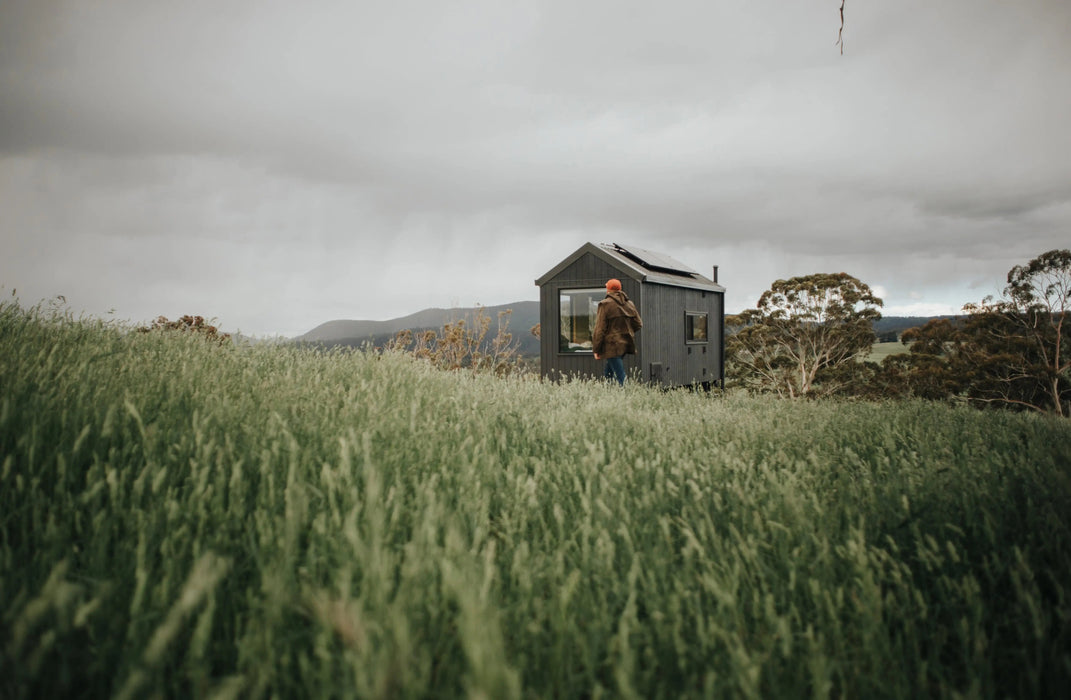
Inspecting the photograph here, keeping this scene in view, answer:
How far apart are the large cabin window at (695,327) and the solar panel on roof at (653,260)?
1.89 meters

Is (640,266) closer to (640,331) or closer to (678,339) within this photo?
(640,331)

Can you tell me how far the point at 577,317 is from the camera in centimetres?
1730

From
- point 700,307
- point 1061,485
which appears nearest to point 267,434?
point 1061,485

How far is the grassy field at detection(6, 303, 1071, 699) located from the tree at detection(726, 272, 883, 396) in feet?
82.4

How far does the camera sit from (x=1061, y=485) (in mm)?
2922

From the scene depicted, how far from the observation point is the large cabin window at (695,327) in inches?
798

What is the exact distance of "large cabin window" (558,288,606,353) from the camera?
1697 cm

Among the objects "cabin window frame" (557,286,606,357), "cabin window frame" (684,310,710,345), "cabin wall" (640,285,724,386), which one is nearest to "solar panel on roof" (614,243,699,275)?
"cabin wall" (640,285,724,386)

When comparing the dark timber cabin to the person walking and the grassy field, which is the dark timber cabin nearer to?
the person walking

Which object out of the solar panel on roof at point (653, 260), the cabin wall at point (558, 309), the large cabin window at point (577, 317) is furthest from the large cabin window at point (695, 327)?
the large cabin window at point (577, 317)

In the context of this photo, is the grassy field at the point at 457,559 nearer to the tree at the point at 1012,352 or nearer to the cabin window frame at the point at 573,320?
the cabin window frame at the point at 573,320

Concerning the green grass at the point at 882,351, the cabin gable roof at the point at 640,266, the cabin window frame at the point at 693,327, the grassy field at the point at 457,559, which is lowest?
the grassy field at the point at 457,559

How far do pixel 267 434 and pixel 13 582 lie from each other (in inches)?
53.3

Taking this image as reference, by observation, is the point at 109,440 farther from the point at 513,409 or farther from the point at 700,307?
the point at 700,307
